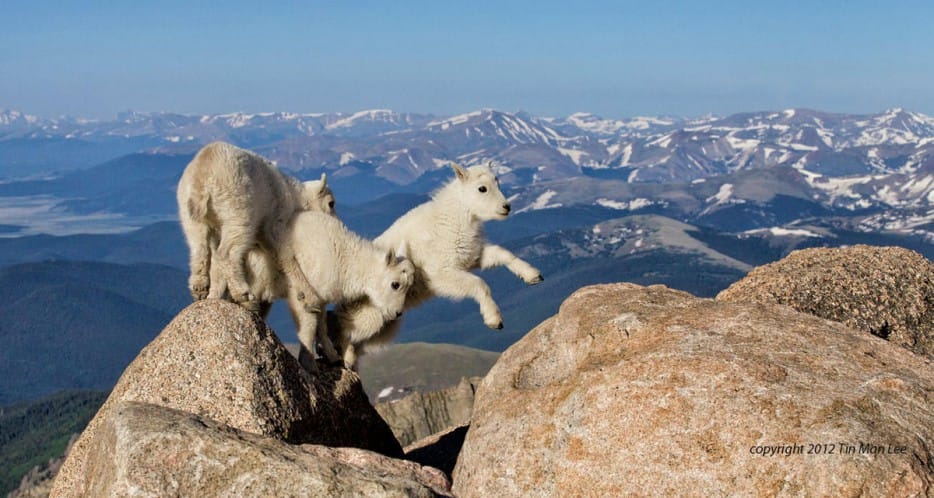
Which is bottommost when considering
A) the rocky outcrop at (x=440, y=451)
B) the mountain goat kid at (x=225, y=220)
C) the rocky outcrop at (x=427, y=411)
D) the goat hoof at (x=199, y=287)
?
the rocky outcrop at (x=427, y=411)

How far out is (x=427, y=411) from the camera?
69438 mm

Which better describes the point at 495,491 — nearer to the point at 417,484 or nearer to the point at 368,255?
the point at 417,484

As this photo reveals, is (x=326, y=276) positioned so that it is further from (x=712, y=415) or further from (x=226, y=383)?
(x=712, y=415)

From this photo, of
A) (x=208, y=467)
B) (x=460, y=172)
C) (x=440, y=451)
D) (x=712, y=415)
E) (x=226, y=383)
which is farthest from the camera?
(x=460, y=172)

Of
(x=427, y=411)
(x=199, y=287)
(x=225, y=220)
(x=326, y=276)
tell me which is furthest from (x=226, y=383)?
(x=427, y=411)

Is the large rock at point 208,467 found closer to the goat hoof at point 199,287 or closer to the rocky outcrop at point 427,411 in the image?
the goat hoof at point 199,287

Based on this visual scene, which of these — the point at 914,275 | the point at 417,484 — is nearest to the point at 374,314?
the point at 417,484

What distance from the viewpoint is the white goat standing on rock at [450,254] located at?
52.3 feet

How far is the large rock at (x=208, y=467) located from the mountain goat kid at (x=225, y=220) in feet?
17.1

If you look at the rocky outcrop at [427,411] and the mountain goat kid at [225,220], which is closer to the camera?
the mountain goat kid at [225,220]

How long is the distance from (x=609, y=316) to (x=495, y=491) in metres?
3.51

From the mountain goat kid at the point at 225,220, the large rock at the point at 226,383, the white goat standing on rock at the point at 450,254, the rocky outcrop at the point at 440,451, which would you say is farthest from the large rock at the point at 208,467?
the white goat standing on rock at the point at 450,254

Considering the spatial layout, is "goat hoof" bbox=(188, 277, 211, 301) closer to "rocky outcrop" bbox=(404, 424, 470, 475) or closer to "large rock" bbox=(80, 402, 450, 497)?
"rocky outcrop" bbox=(404, 424, 470, 475)

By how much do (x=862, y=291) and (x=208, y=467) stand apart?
39.7 ft
